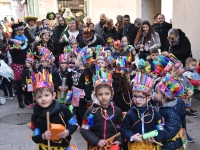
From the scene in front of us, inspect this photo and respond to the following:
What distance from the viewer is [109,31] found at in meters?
8.57

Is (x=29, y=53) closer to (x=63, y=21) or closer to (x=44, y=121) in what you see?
(x=63, y=21)

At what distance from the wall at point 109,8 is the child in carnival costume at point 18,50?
12.4 m

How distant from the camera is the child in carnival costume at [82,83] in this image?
15.6 ft

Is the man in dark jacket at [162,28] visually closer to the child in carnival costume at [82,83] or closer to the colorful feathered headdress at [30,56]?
the child in carnival costume at [82,83]

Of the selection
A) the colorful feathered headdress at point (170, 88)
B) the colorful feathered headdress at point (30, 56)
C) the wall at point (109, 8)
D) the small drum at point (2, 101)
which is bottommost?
the small drum at point (2, 101)

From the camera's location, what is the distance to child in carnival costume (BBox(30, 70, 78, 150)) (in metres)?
2.86

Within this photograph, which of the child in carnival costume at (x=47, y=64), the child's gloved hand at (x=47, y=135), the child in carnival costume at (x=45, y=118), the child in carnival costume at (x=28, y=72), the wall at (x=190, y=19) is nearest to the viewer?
the child's gloved hand at (x=47, y=135)

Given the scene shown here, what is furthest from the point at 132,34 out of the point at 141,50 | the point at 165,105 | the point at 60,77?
the point at 165,105

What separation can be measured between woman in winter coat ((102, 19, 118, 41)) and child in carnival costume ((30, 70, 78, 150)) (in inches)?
223

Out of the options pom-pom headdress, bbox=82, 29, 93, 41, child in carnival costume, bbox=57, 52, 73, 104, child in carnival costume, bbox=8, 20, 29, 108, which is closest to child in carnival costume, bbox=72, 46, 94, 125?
child in carnival costume, bbox=57, 52, 73, 104

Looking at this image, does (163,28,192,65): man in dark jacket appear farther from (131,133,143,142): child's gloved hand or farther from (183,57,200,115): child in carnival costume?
(131,133,143,142): child's gloved hand

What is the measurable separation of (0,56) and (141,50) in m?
3.90

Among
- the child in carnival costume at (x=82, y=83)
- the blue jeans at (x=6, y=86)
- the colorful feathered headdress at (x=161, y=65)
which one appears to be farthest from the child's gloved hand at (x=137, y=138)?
the blue jeans at (x=6, y=86)

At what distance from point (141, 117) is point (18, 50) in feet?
15.9
